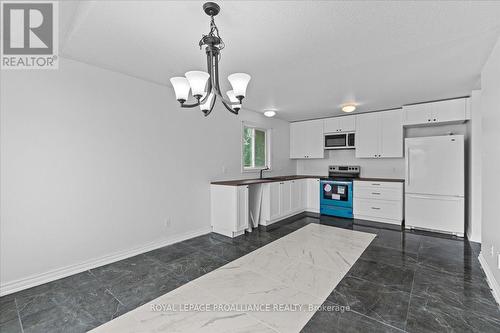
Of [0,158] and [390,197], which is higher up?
[0,158]

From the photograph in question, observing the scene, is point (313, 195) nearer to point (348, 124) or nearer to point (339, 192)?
point (339, 192)

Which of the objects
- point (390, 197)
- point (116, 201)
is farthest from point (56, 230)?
point (390, 197)

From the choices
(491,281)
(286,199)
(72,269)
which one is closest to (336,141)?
(286,199)

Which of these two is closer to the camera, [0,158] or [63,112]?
[0,158]

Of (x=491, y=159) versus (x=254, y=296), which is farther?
(x=491, y=159)

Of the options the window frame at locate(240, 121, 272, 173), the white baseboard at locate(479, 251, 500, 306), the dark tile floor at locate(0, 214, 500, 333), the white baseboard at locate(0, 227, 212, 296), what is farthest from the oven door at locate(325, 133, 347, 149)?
the white baseboard at locate(0, 227, 212, 296)

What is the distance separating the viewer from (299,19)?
1.89 meters

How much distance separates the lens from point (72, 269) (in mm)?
2672

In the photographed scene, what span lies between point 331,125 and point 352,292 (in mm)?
4331

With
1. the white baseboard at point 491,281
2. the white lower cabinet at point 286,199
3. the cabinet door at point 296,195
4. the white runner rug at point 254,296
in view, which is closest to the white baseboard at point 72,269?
the white runner rug at point 254,296

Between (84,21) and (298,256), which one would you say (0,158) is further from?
(298,256)

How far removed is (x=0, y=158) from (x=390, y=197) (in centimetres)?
593

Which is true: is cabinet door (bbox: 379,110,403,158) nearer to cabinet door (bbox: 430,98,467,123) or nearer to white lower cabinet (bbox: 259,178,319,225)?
cabinet door (bbox: 430,98,467,123)

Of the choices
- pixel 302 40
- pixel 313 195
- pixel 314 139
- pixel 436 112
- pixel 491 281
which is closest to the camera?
pixel 302 40
